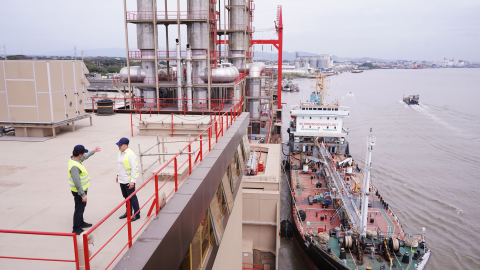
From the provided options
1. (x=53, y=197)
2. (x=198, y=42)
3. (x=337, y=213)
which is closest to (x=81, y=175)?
(x=53, y=197)

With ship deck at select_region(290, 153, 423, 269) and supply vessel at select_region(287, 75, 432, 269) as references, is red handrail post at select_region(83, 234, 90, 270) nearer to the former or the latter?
supply vessel at select_region(287, 75, 432, 269)

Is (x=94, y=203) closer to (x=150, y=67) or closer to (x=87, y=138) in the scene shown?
(x=87, y=138)

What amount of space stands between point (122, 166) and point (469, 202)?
28.9 m

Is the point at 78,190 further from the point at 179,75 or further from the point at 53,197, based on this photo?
the point at 179,75

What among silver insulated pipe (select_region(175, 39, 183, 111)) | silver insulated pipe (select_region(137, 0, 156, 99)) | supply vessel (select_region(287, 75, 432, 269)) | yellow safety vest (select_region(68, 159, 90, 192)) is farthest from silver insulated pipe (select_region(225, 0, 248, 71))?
yellow safety vest (select_region(68, 159, 90, 192))

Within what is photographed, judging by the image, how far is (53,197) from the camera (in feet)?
19.0

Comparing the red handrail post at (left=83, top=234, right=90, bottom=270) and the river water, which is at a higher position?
the red handrail post at (left=83, top=234, right=90, bottom=270)

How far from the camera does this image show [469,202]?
85.1 feet

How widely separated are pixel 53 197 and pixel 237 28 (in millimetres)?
28902

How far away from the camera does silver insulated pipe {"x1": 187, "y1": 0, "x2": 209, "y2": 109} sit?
21.0m

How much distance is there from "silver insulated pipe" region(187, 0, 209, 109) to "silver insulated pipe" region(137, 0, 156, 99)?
2.42m

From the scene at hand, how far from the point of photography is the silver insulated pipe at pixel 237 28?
105 feet

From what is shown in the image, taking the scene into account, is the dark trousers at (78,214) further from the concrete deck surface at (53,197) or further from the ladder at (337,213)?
the ladder at (337,213)

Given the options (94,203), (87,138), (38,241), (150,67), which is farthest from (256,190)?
(38,241)
